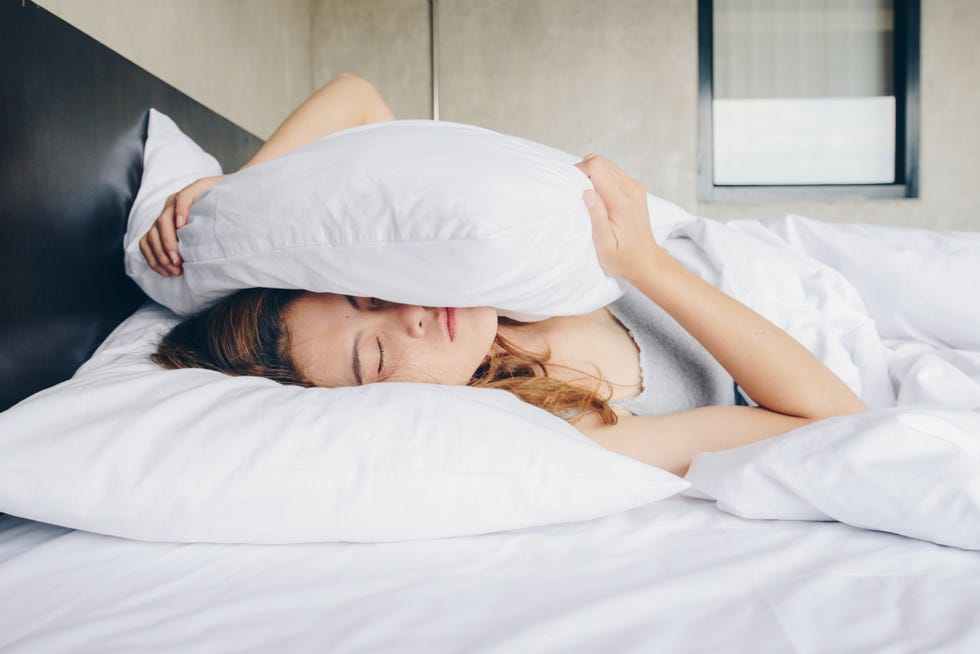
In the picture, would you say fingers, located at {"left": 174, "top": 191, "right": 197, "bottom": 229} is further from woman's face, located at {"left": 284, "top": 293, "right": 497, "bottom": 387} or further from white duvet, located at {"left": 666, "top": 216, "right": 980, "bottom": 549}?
white duvet, located at {"left": 666, "top": 216, "right": 980, "bottom": 549}

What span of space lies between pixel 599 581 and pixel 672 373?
20.6 inches

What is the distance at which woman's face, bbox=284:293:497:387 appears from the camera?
2.60ft

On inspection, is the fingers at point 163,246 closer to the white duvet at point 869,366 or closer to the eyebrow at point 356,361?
the eyebrow at point 356,361

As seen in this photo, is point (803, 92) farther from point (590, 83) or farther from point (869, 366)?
point (869, 366)

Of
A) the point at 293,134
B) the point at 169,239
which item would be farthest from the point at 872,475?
the point at 293,134

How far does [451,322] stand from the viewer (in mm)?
798

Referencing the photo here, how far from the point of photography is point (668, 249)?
3.45ft

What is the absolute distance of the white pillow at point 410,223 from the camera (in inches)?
25.8

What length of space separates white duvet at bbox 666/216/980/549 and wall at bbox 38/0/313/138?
962 millimetres

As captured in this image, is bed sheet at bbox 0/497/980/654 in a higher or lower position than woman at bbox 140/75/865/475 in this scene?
lower

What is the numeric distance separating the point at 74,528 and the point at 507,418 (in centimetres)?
38

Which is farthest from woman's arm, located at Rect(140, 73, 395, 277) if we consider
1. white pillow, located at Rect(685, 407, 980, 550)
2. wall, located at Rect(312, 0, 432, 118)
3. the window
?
the window

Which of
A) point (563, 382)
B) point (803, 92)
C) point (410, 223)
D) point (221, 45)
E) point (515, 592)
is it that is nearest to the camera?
point (515, 592)

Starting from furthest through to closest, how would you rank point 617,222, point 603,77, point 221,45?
1. point 603,77
2. point 221,45
3. point 617,222
